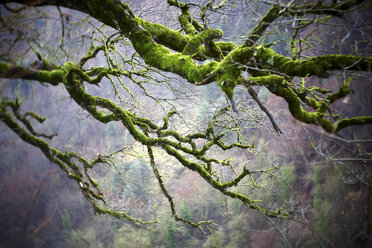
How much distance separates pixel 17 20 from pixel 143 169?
8578mm

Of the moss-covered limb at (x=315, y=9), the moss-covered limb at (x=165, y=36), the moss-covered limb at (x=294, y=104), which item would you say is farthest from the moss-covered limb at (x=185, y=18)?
the moss-covered limb at (x=294, y=104)

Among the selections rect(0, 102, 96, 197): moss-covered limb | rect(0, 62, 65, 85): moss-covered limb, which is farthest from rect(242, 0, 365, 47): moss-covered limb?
rect(0, 102, 96, 197): moss-covered limb

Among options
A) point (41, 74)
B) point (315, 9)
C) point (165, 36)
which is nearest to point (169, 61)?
point (165, 36)

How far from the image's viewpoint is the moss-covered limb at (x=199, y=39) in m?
2.15

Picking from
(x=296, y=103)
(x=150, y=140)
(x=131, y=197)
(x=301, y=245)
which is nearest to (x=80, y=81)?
(x=150, y=140)

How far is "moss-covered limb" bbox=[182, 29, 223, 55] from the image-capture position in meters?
2.15

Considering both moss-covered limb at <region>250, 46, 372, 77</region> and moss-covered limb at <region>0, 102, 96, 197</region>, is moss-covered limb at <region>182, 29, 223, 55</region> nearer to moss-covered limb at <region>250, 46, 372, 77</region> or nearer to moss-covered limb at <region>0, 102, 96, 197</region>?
moss-covered limb at <region>250, 46, 372, 77</region>

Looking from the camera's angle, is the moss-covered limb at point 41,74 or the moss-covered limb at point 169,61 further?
the moss-covered limb at point 41,74

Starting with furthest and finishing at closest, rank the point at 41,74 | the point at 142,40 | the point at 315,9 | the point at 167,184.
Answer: the point at 167,184 → the point at 41,74 → the point at 142,40 → the point at 315,9

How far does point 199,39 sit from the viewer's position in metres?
2.16

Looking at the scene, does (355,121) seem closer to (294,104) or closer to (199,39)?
(294,104)

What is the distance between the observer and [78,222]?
9141 millimetres

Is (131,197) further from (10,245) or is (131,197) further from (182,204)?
(10,245)

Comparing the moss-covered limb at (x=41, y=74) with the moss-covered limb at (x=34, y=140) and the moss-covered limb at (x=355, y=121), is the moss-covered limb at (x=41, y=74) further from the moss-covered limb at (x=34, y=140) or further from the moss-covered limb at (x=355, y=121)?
the moss-covered limb at (x=355, y=121)
